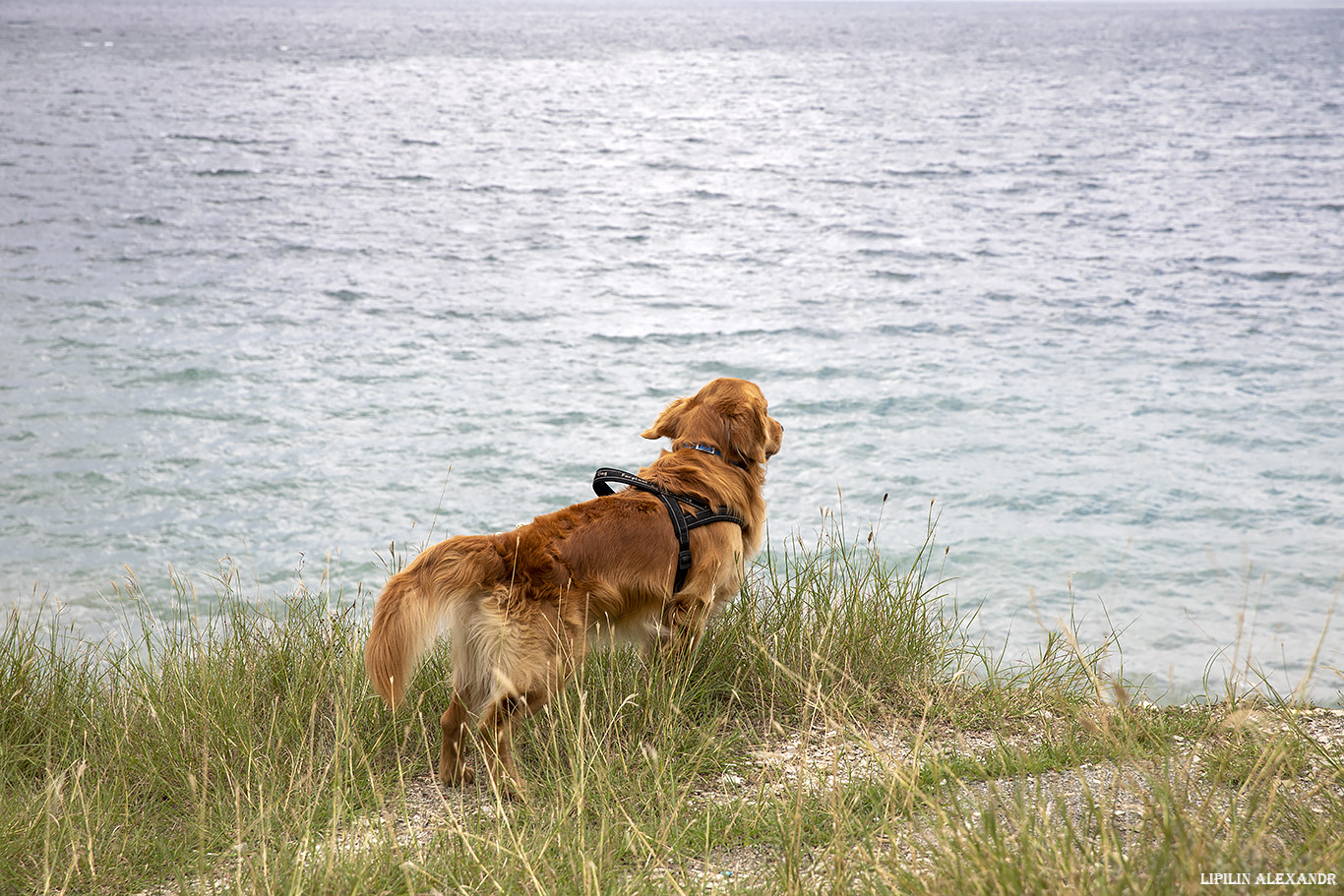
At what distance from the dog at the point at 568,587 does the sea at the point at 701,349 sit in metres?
0.96

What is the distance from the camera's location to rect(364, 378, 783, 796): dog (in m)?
3.16

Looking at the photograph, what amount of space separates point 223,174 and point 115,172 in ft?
9.05

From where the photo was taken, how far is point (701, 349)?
14359 mm

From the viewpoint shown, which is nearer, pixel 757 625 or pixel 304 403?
pixel 757 625

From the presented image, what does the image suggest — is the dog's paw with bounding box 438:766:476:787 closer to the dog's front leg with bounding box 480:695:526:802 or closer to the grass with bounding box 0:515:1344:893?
the grass with bounding box 0:515:1344:893

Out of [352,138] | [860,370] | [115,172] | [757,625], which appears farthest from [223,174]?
[757,625]

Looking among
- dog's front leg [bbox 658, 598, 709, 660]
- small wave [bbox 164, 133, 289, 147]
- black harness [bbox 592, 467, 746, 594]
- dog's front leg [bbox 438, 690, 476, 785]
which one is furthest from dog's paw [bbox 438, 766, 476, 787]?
small wave [bbox 164, 133, 289, 147]

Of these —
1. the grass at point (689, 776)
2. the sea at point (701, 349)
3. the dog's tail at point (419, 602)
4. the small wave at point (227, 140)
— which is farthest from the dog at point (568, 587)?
the small wave at point (227, 140)

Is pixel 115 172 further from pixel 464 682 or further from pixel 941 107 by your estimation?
pixel 941 107

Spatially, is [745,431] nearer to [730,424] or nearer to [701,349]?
[730,424]

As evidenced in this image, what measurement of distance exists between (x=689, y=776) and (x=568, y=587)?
0.88 m

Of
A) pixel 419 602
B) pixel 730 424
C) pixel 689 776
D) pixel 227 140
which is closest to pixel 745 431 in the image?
pixel 730 424

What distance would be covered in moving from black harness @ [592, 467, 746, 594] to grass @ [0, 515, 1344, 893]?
45cm

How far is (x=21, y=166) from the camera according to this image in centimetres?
2550
